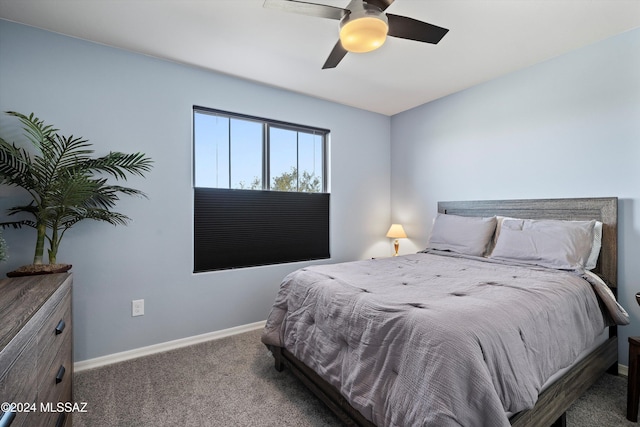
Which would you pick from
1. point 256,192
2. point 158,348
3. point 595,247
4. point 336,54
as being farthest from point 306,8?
point 158,348

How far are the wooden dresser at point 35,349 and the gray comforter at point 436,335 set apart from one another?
3.70 feet

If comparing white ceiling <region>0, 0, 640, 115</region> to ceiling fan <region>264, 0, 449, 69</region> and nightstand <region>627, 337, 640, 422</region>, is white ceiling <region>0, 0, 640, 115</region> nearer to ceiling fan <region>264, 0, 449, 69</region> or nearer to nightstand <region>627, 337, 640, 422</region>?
ceiling fan <region>264, 0, 449, 69</region>

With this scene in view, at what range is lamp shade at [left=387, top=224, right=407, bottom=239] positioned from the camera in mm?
3799

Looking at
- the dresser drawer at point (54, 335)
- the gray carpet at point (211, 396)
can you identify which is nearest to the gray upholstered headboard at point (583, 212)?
the gray carpet at point (211, 396)

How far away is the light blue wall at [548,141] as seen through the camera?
2164 mm

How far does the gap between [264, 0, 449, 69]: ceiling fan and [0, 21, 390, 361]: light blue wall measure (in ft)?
5.12

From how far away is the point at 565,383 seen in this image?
156 cm

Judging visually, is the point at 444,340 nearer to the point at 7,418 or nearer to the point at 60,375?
the point at 7,418

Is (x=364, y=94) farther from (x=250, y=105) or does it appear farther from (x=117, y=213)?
(x=117, y=213)

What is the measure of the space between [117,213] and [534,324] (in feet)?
9.56

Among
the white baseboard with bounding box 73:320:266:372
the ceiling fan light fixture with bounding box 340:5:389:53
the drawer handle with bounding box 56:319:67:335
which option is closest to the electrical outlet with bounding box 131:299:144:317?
the white baseboard with bounding box 73:320:266:372

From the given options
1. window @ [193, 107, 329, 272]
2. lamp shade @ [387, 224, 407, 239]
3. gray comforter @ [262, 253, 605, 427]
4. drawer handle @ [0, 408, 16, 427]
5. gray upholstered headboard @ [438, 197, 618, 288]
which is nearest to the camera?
drawer handle @ [0, 408, 16, 427]

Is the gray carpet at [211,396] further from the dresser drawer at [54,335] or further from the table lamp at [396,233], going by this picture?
the table lamp at [396,233]

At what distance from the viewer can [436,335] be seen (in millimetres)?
1132
